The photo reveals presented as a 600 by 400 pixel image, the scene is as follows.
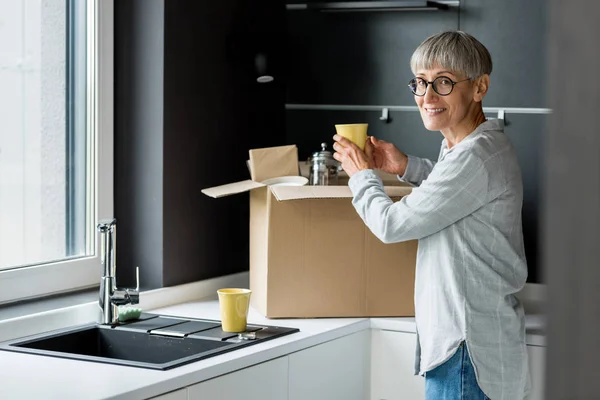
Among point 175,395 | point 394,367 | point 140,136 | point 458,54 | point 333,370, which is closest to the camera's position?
point 175,395

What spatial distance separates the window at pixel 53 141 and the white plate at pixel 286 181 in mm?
520

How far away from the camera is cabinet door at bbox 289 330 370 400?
1956mm

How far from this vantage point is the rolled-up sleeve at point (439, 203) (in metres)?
1.70

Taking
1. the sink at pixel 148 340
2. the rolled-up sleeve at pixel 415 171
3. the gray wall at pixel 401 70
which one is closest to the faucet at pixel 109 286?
the sink at pixel 148 340

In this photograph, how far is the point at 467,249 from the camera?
173 cm

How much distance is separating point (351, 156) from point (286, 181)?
0.82ft

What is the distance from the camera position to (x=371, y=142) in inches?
83.0

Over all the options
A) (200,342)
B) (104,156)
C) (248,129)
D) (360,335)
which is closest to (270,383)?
(200,342)

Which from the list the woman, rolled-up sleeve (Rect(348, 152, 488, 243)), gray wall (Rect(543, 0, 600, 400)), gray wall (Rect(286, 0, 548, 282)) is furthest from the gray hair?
gray wall (Rect(543, 0, 600, 400))

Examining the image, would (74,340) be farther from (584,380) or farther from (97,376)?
(584,380)

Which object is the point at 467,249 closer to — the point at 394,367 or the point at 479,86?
the point at 479,86

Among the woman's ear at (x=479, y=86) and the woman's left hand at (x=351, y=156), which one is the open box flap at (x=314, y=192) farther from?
the woman's ear at (x=479, y=86)

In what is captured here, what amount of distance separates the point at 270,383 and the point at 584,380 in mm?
1709

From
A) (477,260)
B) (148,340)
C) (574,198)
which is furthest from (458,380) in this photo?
(574,198)
